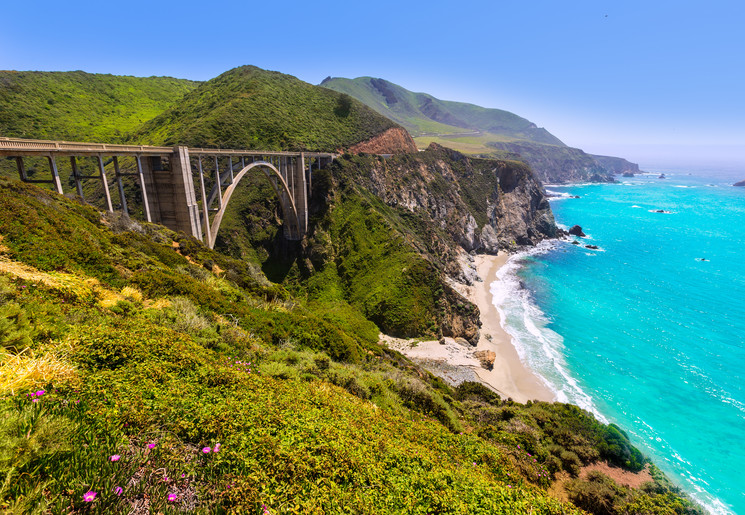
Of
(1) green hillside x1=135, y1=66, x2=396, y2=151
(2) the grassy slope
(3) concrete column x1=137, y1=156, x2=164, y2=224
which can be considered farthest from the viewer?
(1) green hillside x1=135, y1=66, x2=396, y2=151

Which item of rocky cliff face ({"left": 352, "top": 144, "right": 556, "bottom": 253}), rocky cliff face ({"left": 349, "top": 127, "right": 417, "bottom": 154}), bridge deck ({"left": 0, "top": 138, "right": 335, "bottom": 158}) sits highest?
rocky cliff face ({"left": 349, "top": 127, "right": 417, "bottom": 154})

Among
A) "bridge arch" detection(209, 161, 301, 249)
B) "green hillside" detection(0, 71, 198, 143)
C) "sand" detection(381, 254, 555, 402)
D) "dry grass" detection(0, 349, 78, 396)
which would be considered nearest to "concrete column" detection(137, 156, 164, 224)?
"bridge arch" detection(209, 161, 301, 249)

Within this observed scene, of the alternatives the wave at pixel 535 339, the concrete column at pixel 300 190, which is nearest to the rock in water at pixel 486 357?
the wave at pixel 535 339

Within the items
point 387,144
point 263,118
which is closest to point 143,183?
point 263,118

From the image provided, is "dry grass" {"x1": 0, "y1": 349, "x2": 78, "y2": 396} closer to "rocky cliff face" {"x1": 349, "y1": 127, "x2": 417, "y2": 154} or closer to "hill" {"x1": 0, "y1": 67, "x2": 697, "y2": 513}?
"hill" {"x1": 0, "y1": 67, "x2": 697, "y2": 513}

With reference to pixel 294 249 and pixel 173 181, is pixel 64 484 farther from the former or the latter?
pixel 294 249

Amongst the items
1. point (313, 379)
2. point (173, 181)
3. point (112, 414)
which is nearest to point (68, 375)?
point (112, 414)

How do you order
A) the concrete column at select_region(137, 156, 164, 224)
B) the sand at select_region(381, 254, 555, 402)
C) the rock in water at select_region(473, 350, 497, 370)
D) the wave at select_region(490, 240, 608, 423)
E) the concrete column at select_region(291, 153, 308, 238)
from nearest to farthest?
the concrete column at select_region(137, 156, 164, 224)
the sand at select_region(381, 254, 555, 402)
the wave at select_region(490, 240, 608, 423)
the rock in water at select_region(473, 350, 497, 370)
the concrete column at select_region(291, 153, 308, 238)
